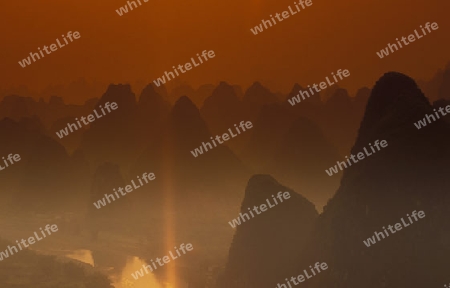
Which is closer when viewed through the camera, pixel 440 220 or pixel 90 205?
pixel 440 220

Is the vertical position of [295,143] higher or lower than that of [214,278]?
higher

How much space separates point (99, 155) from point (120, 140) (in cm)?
411

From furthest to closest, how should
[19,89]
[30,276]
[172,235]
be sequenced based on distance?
[19,89]
[172,235]
[30,276]

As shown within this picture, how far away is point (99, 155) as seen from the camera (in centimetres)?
6272

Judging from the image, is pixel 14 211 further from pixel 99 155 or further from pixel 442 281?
pixel 442 281

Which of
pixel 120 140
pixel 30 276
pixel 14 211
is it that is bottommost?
pixel 30 276

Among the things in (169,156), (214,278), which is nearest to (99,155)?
(169,156)
